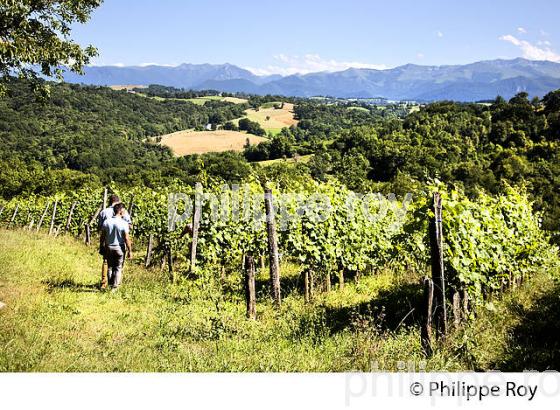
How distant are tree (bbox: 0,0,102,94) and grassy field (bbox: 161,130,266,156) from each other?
2736 inches

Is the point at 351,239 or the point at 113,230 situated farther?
the point at 351,239

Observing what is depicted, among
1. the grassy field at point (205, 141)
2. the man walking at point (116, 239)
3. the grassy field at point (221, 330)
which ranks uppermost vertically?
the grassy field at point (205, 141)

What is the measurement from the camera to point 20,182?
194 ft

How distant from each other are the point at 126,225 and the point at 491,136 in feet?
189

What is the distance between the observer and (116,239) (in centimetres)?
780

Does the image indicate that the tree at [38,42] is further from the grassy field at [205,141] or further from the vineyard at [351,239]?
the grassy field at [205,141]

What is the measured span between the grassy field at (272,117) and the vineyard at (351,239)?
103444 mm

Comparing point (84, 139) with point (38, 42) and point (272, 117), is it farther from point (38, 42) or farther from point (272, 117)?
point (272, 117)

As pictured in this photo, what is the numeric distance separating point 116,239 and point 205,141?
84.0m

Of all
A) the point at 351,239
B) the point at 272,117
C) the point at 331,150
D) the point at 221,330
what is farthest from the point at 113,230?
the point at 272,117

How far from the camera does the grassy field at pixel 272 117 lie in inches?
4619

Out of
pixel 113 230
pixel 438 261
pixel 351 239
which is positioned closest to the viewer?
pixel 438 261

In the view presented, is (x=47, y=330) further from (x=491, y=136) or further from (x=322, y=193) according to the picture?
(x=491, y=136)

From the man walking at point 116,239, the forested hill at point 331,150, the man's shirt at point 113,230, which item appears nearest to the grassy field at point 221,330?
the man walking at point 116,239
